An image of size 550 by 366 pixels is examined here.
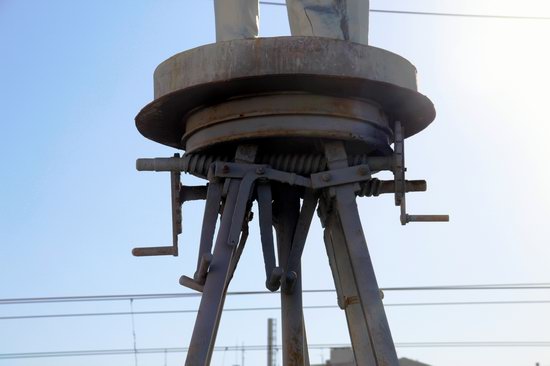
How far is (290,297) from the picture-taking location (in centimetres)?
1365

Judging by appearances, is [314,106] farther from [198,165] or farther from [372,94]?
[198,165]

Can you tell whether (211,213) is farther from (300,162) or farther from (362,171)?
(362,171)

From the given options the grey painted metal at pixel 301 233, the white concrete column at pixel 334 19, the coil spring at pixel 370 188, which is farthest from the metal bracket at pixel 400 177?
the white concrete column at pixel 334 19

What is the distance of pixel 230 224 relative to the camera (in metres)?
12.2

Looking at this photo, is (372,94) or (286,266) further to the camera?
(286,266)

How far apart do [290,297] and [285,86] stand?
2782 millimetres

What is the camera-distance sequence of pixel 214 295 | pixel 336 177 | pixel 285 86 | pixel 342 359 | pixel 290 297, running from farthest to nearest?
pixel 342 359, pixel 290 297, pixel 336 177, pixel 285 86, pixel 214 295

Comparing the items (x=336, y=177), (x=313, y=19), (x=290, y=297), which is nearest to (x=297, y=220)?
(x=290, y=297)

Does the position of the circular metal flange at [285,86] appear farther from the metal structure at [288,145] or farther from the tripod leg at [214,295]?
the tripod leg at [214,295]

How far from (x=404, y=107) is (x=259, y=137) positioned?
1588 millimetres

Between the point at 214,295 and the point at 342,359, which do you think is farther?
the point at 342,359

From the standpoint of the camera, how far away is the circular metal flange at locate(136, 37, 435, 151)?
459 inches

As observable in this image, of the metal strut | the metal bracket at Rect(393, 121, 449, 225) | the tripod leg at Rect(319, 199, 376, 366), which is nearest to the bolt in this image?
the metal strut

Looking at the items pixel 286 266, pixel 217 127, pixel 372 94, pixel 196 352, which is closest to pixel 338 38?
pixel 372 94
